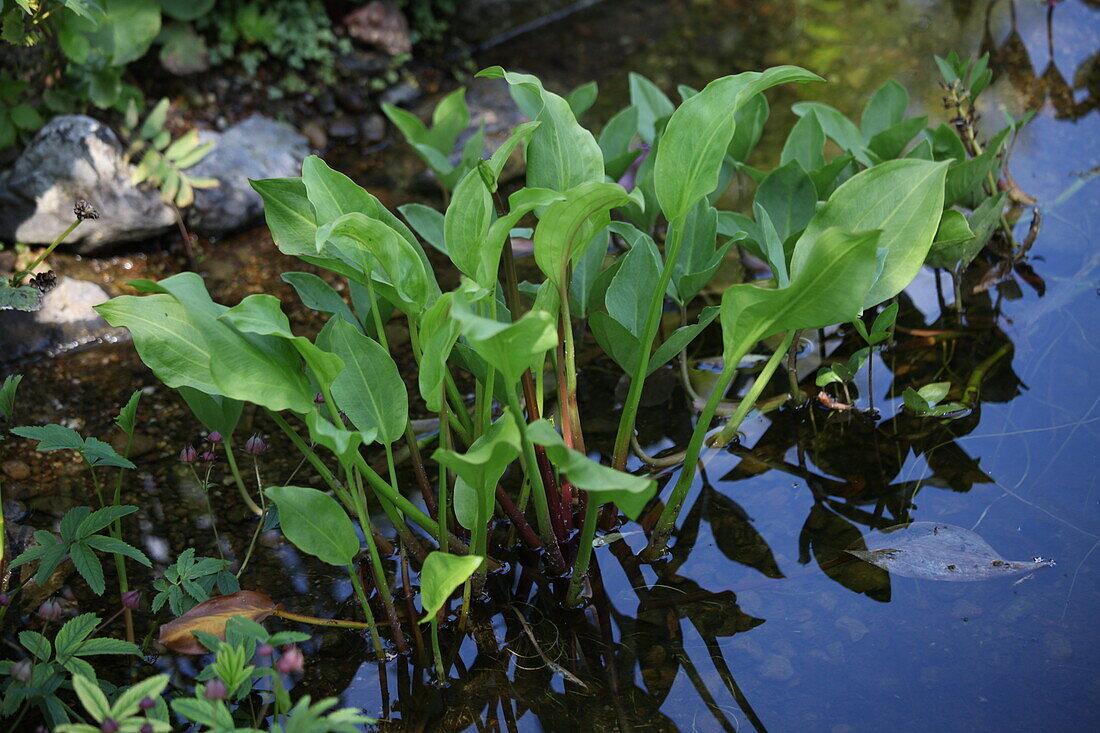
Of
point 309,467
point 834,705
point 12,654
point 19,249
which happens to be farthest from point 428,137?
point 834,705

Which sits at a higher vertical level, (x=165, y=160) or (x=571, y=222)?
(x=571, y=222)

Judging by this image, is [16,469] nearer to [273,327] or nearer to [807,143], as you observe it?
[273,327]

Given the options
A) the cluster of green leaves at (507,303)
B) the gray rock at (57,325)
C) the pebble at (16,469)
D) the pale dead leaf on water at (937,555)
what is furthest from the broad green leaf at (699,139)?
the gray rock at (57,325)

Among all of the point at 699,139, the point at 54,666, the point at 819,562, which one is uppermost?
the point at 699,139

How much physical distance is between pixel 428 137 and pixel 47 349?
1.24 meters

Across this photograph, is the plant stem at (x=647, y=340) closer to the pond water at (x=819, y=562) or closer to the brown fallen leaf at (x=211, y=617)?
the pond water at (x=819, y=562)

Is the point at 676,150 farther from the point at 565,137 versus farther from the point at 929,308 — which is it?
the point at 929,308

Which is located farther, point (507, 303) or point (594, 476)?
point (507, 303)

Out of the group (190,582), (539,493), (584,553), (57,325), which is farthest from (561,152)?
(57,325)

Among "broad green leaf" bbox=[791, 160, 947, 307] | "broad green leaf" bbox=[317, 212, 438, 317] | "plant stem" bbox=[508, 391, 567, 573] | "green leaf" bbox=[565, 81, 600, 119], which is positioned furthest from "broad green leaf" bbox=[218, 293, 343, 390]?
"green leaf" bbox=[565, 81, 600, 119]

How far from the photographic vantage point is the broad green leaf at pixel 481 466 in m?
1.29

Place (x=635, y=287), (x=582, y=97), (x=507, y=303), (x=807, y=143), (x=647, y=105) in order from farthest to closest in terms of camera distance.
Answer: (x=647, y=105)
(x=582, y=97)
(x=807, y=143)
(x=507, y=303)
(x=635, y=287)

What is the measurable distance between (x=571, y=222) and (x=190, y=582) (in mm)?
896

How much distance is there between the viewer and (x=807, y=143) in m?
2.31
